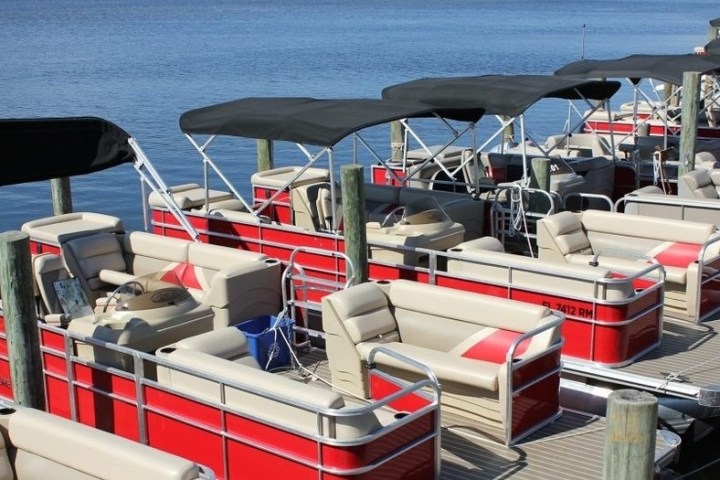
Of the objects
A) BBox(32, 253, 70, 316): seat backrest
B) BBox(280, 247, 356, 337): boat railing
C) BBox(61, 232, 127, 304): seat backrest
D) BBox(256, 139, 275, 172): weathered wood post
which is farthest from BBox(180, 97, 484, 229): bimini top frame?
BBox(256, 139, 275, 172): weathered wood post

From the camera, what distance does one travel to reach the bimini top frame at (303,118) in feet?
35.0

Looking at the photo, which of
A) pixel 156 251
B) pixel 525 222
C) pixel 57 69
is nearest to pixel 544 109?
pixel 57 69

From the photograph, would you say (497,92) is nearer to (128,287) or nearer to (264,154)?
(264,154)

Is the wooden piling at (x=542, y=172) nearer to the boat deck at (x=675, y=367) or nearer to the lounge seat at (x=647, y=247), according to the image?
the lounge seat at (x=647, y=247)

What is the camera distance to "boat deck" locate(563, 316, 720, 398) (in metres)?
8.66

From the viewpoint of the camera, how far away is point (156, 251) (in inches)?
420

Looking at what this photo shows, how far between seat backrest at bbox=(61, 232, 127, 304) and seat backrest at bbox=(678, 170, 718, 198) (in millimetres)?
7349

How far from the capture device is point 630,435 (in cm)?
559

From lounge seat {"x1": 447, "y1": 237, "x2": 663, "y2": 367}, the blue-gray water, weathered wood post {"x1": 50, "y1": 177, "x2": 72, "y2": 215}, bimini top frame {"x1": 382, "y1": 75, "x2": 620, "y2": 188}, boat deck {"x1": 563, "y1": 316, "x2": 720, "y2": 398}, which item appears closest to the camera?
boat deck {"x1": 563, "y1": 316, "x2": 720, "y2": 398}

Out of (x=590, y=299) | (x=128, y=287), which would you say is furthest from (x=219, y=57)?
(x=590, y=299)

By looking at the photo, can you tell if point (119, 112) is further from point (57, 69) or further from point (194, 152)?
point (57, 69)

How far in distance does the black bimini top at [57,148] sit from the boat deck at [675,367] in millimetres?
5005

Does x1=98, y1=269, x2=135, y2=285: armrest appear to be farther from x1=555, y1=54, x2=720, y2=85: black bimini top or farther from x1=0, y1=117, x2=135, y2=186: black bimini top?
x1=555, y1=54, x2=720, y2=85: black bimini top

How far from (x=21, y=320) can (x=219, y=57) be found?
47392 millimetres
